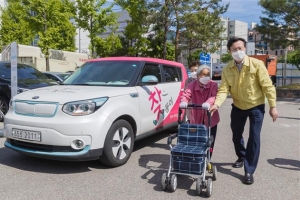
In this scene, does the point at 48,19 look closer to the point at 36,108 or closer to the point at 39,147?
the point at 36,108

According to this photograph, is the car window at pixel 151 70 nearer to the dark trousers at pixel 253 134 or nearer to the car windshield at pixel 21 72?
the dark trousers at pixel 253 134

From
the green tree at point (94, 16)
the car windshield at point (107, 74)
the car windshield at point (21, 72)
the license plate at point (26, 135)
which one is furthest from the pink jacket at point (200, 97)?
the green tree at point (94, 16)

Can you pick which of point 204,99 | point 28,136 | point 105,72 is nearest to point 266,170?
point 204,99

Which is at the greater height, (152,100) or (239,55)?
(239,55)

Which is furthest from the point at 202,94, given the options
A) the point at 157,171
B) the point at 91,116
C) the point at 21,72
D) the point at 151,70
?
the point at 21,72

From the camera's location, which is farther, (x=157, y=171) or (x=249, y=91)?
(x=157, y=171)

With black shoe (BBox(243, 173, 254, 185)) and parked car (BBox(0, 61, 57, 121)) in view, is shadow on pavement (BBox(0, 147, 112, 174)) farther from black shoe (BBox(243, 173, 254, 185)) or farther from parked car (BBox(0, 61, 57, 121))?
parked car (BBox(0, 61, 57, 121))

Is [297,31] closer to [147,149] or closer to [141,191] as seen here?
[147,149]

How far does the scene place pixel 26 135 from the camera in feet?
13.9

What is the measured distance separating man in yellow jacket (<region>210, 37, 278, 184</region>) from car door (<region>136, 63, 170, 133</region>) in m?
1.40

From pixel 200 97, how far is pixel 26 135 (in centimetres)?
245

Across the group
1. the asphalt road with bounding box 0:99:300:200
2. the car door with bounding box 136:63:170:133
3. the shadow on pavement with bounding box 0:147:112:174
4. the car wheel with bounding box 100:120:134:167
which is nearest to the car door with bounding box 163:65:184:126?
the car door with bounding box 136:63:170:133

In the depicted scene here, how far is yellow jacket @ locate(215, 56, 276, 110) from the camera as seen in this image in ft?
12.9

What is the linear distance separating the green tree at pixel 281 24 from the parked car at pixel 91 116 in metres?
13.6
